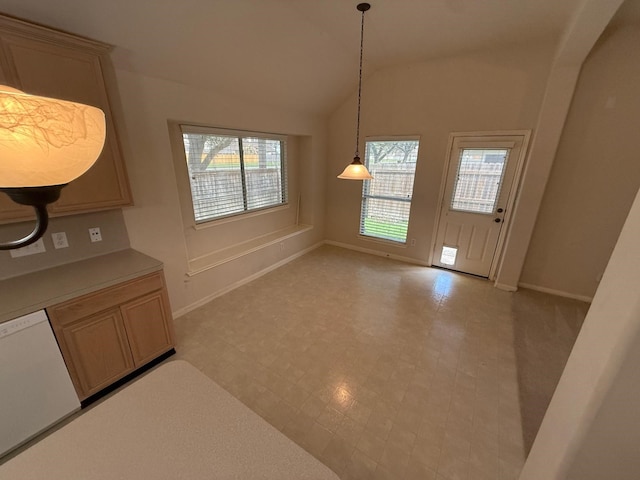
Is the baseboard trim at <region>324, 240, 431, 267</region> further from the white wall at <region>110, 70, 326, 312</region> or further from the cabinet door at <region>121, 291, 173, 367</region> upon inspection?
the cabinet door at <region>121, 291, 173, 367</region>

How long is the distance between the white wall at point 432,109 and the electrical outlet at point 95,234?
3.51 m

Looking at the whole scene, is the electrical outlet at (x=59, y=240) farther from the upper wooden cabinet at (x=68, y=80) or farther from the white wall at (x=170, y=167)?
the white wall at (x=170, y=167)

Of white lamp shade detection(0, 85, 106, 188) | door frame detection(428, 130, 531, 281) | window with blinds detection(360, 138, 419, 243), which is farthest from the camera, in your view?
window with blinds detection(360, 138, 419, 243)

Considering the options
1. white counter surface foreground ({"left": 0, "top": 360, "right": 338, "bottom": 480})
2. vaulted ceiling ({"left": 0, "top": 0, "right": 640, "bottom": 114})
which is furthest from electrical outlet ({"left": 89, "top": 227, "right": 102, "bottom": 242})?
white counter surface foreground ({"left": 0, "top": 360, "right": 338, "bottom": 480})

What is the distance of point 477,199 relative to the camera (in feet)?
11.6

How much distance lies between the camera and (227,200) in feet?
11.2

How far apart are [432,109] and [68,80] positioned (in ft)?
12.5

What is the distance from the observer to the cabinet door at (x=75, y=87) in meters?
1.46

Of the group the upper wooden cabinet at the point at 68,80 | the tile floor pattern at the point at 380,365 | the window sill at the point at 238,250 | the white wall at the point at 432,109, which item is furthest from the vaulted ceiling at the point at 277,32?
the tile floor pattern at the point at 380,365

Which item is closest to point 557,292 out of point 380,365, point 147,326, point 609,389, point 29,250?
point 380,365

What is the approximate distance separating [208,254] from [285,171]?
1861 mm

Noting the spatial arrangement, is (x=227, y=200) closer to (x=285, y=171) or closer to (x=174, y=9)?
(x=285, y=171)

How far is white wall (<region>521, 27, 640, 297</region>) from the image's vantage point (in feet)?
8.40

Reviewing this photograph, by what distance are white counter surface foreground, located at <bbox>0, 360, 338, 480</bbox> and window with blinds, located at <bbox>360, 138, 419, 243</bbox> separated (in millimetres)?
3899
